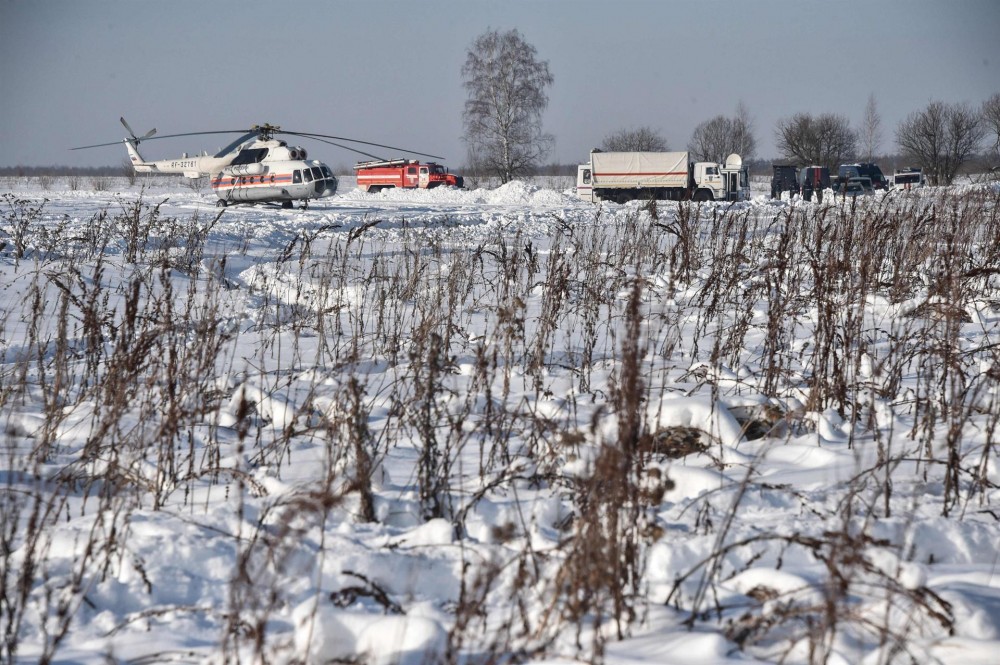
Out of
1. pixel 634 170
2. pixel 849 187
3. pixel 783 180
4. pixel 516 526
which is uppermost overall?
pixel 634 170

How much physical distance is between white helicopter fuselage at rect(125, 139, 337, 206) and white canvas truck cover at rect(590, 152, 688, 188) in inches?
522

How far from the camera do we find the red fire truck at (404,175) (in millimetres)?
37438

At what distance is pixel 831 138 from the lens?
47.5m

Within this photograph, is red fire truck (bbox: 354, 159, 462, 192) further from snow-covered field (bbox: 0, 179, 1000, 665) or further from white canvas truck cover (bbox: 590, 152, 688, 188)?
snow-covered field (bbox: 0, 179, 1000, 665)

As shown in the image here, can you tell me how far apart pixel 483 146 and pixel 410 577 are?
38832 mm

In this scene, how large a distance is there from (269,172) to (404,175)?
661 inches

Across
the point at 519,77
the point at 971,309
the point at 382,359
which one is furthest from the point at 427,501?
the point at 519,77

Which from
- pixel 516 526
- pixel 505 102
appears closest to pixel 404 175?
pixel 505 102

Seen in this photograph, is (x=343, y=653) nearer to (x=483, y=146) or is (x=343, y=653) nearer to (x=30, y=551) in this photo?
(x=30, y=551)

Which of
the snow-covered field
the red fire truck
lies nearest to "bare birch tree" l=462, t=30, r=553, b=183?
the red fire truck

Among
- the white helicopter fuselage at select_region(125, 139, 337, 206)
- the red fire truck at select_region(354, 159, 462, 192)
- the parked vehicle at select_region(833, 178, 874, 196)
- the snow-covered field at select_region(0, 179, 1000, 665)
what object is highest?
the red fire truck at select_region(354, 159, 462, 192)

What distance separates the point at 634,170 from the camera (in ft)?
105

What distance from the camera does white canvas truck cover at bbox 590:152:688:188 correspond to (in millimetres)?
31734

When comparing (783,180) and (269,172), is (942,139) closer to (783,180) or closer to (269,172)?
(783,180)
